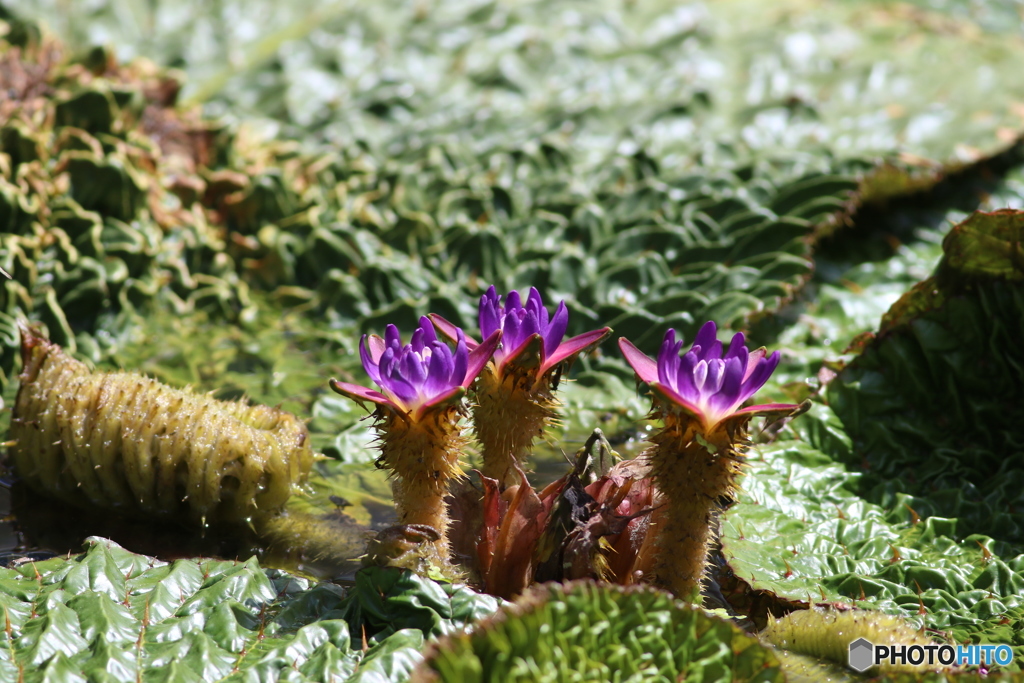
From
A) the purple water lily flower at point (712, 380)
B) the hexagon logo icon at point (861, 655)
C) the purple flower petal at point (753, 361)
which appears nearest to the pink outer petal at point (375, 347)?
the purple water lily flower at point (712, 380)

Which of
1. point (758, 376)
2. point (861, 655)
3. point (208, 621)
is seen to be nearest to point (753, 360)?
point (758, 376)

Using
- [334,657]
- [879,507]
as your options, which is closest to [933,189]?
[879,507]

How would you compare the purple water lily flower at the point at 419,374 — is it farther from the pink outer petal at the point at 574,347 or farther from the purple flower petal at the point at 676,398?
the purple flower petal at the point at 676,398

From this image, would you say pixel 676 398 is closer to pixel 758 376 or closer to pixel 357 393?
pixel 758 376

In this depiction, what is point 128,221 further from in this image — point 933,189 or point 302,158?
point 933,189

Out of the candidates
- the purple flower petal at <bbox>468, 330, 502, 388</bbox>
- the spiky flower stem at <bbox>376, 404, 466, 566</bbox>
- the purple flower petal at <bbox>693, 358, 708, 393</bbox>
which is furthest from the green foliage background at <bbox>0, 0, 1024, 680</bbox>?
the purple flower petal at <bbox>693, 358, 708, 393</bbox>
